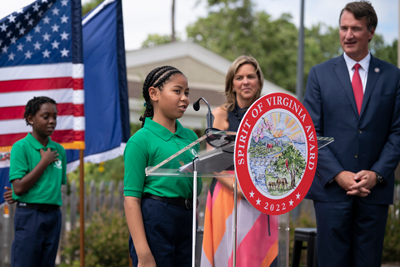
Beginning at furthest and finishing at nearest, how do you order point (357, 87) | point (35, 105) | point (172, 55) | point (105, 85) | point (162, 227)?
1. point (172, 55)
2. point (105, 85)
3. point (35, 105)
4. point (357, 87)
5. point (162, 227)

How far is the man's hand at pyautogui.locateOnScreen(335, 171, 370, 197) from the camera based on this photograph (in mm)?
3098

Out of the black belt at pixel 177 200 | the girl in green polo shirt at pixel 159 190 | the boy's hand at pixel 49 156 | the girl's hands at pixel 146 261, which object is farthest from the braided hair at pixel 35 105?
the girl's hands at pixel 146 261

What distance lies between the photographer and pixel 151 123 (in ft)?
8.39

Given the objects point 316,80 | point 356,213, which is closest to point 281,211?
point 356,213

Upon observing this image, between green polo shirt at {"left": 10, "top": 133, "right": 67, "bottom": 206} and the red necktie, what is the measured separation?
8.70 feet

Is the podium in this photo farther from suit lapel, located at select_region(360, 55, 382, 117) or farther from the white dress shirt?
the white dress shirt

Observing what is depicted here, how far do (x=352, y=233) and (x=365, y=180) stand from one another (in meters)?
0.43

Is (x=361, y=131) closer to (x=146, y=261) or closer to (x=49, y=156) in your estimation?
(x=146, y=261)

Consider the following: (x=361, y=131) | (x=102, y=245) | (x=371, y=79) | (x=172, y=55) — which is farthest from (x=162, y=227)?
(x=172, y=55)

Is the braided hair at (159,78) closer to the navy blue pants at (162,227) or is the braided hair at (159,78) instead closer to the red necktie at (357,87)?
the navy blue pants at (162,227)

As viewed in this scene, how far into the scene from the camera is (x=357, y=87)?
332 centimetres

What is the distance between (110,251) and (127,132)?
1840mm

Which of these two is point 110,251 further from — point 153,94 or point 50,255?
point 153,94

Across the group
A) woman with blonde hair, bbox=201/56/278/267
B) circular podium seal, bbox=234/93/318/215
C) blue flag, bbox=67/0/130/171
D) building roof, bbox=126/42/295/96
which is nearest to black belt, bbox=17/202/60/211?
blue flag, bbox=67/0/130/171
